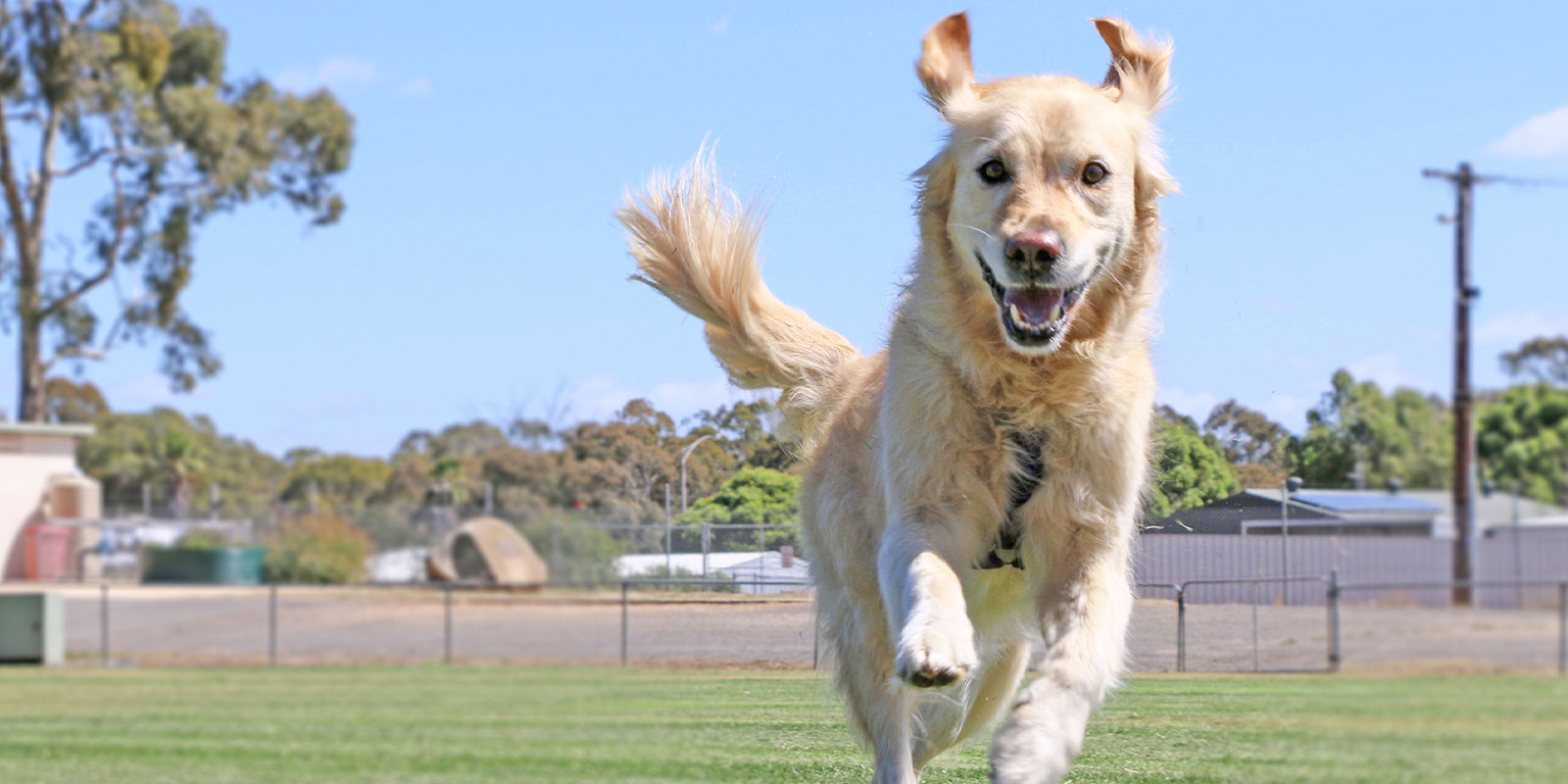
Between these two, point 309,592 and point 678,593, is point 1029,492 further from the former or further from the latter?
point 309,592

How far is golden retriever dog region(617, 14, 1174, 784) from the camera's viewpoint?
3.57 m

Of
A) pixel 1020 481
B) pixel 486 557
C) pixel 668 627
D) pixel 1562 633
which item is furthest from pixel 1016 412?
pixel 486 557

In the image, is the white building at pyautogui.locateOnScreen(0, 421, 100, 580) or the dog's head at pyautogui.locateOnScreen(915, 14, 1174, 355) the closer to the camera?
the dog's head at pyautogui.locateOnScreen(915, 14, 1174, 355)

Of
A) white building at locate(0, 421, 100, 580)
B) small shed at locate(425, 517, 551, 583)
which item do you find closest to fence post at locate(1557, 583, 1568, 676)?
small shed at locate(425, 517, 551, 583)

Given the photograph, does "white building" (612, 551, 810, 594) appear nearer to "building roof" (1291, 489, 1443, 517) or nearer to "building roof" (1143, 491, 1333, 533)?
"building roof" (1143, 491, 1333, 533)

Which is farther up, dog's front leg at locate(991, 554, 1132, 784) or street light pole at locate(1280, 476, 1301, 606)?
street light pole at locate(1280, 476, 1301, 606)

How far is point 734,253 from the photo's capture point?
561 centimetres

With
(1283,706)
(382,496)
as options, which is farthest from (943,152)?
(382,496)

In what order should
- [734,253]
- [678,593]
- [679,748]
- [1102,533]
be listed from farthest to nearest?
[679,748] → [678,593] → [734,253] → [1102,533]

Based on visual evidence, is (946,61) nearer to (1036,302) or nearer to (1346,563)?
(1036,302)

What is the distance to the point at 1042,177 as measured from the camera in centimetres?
373

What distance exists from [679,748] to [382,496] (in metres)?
54.9

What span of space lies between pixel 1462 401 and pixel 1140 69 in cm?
1840

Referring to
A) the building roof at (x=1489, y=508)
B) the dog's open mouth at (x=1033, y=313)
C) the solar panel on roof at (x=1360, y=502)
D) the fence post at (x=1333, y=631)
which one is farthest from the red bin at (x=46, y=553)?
the dog's open mouth at (x=1033, y=313)
